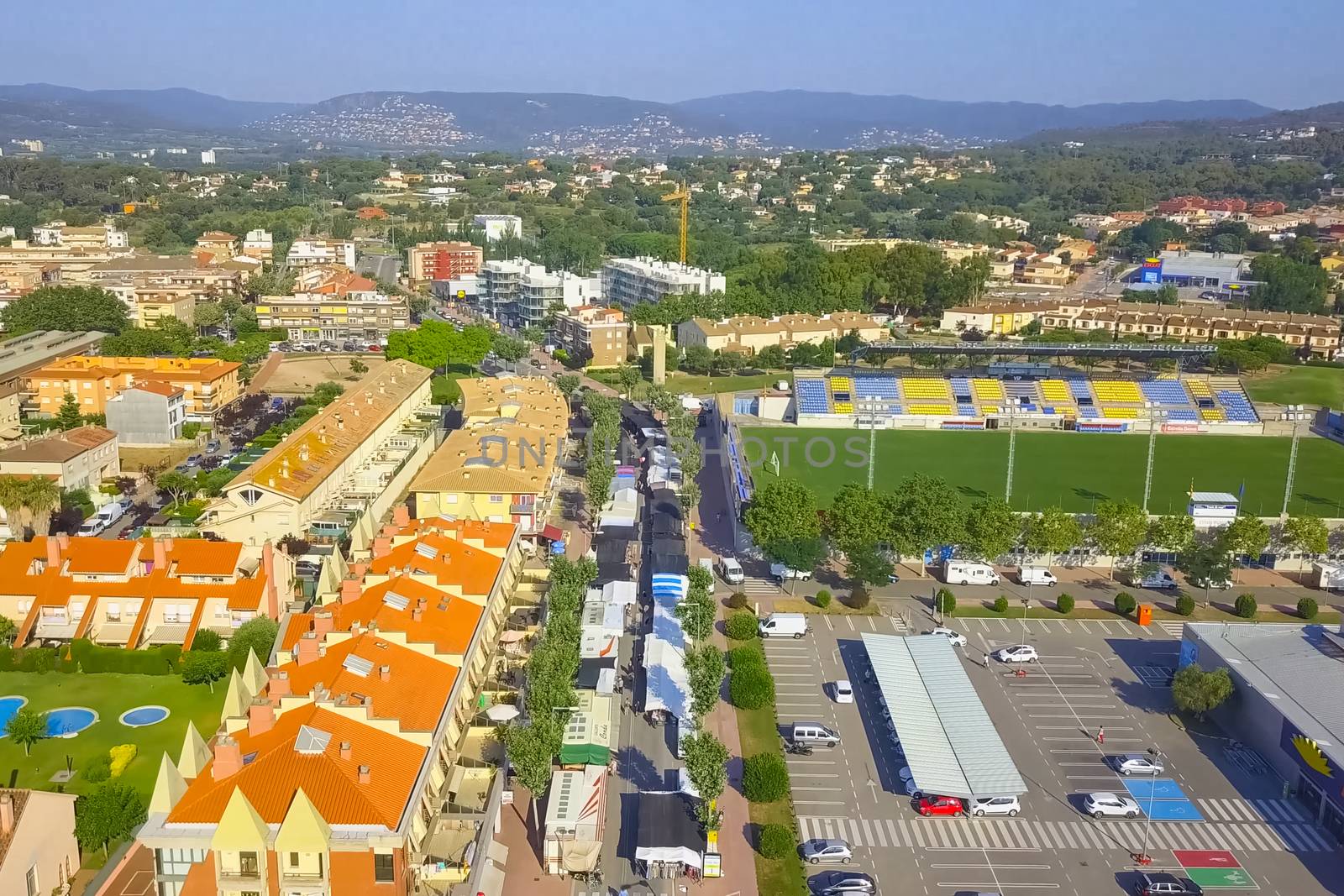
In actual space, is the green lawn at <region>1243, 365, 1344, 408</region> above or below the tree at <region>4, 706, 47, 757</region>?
above

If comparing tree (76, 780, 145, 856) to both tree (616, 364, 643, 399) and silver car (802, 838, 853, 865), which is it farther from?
tree (616, 364, 643, 399)

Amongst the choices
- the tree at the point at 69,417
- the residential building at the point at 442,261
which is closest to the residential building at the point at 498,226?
the residential building at the point at 442,261

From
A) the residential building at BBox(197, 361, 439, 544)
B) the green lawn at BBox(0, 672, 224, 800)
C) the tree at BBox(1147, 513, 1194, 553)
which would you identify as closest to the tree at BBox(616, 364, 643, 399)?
the residential building at BBox(197, 361, 439, 544)

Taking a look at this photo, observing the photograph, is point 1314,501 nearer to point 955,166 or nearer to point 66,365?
point 66,365

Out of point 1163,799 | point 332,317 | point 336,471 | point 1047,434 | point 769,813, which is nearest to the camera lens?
point 769,813

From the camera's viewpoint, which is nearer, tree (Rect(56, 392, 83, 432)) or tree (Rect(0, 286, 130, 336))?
tree (Rect(56, 392, 83, 432))

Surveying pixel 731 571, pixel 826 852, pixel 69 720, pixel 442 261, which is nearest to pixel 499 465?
pixel 731 571

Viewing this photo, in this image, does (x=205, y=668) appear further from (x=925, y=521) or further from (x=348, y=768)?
(x=925, y=521)
